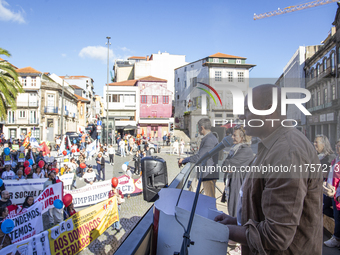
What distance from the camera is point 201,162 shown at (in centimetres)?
185

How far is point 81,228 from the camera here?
6020 millimetres

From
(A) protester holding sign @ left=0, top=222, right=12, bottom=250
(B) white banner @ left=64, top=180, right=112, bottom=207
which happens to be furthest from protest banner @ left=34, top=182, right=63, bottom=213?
(A) protester holding sign @ left=0, top=222, right=12, bottom=250

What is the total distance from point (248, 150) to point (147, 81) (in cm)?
4454

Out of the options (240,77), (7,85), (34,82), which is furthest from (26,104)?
(240,77)

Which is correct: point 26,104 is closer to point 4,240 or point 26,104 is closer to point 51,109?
point 51,109

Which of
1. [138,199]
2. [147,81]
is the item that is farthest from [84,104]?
[138,199]

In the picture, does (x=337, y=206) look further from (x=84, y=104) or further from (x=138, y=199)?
(x=84, y=104)

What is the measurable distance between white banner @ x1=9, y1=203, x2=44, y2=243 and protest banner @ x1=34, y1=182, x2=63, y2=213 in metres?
0.63

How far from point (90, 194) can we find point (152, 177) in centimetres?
687

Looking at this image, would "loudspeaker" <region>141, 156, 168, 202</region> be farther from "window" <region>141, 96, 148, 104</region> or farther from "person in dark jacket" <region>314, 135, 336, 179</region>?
"window" <region>141, 96, 148, 104</region>

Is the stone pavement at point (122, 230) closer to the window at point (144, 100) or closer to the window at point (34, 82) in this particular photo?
the window at point (144, 100)

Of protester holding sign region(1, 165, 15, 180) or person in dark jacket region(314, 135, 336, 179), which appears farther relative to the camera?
protester holding sign region(1, 165, 15, 180)

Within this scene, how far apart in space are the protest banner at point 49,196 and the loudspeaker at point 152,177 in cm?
549

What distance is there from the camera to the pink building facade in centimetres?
4234
